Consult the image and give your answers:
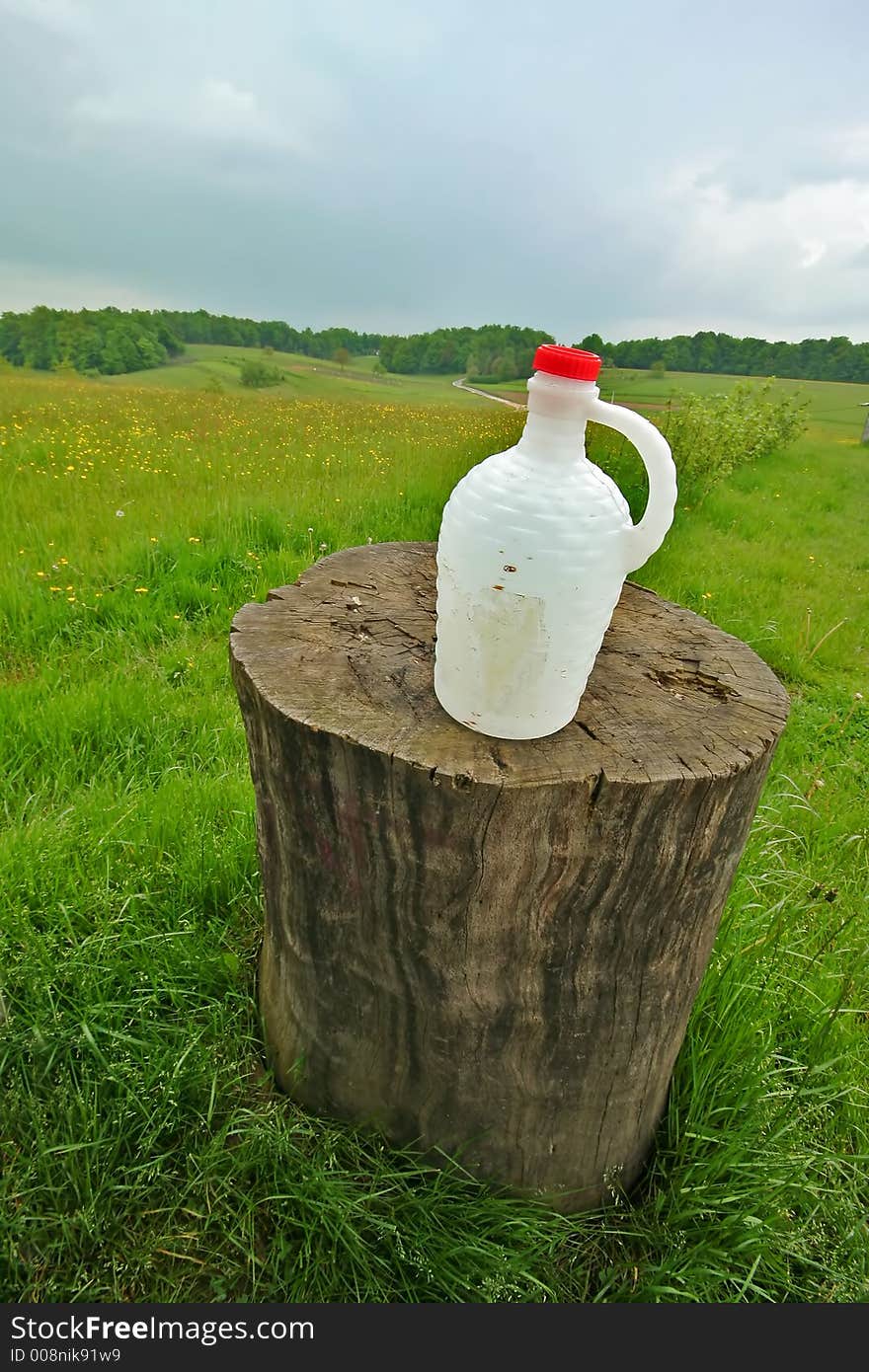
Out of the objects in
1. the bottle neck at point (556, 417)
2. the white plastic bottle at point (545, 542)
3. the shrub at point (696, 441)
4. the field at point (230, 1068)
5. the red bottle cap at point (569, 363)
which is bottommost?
the field at point (230, 1068)

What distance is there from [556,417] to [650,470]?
17cm

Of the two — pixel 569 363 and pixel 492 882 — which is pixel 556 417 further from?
pixel 492 882

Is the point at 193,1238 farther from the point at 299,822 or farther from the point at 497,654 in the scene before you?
the point at 497,654

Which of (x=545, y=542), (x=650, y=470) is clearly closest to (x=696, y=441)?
(x=650, y=470)

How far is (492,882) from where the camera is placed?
115 cm

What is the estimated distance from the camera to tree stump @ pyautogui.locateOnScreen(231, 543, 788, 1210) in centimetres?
113

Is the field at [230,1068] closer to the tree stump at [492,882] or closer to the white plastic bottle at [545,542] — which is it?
the tree stump at [492,882]

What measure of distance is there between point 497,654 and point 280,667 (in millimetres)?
461

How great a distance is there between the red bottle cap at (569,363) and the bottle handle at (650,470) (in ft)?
0.16

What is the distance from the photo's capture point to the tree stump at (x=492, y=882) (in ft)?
3.70

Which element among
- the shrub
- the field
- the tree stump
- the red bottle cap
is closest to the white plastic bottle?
the red bottle cap

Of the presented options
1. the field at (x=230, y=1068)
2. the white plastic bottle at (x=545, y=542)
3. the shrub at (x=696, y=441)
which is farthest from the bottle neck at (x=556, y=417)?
the shrub at (x=696, y=441)

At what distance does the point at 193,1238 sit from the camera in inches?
50.4

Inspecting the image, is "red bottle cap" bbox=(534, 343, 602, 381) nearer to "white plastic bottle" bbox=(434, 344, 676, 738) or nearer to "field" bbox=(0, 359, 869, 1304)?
"white plastic bottle" bbox=(434, 344, 676, 738)
